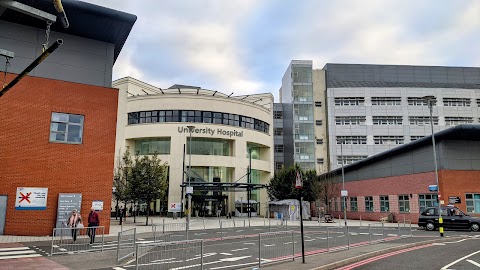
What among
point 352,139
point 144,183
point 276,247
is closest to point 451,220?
point 276,247

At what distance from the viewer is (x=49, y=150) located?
21906mm


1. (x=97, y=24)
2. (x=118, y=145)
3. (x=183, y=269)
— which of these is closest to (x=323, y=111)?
(x=118, y=145)

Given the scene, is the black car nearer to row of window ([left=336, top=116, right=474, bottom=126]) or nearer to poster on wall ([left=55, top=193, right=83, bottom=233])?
poster on wall ([left=55, top=193, right=83, bottom=233])

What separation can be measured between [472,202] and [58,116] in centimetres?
3282

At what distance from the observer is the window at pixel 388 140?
220ft

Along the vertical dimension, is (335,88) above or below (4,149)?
above

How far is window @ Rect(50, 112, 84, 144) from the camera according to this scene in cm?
2229

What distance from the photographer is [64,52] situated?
23.5m

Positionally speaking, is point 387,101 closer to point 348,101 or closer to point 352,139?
point 348,101

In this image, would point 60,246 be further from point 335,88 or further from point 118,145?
point 335,88

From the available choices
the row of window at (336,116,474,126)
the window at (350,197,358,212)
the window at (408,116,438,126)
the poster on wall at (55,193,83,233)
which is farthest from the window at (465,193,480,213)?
the window at (408,116,438,126)

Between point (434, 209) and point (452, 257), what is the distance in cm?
1590

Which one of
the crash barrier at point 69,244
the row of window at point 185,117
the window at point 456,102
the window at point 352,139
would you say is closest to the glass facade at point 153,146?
the row of window at point 185,117

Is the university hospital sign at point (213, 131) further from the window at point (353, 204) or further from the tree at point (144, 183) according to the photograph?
the window at point (353, 204)
